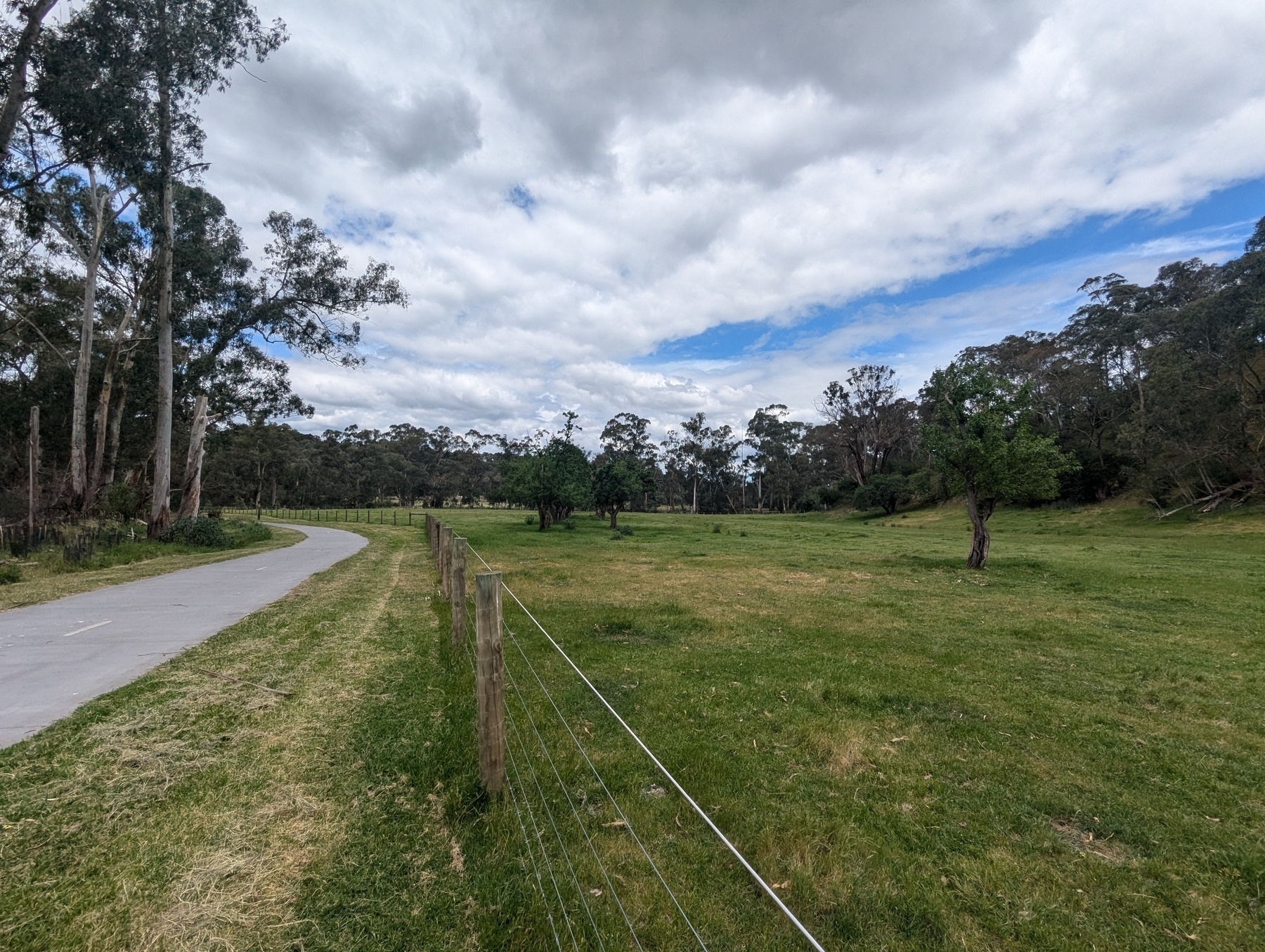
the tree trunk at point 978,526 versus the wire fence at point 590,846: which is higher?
the tree trunk at point 978,526

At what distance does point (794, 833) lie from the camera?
11.4 feet

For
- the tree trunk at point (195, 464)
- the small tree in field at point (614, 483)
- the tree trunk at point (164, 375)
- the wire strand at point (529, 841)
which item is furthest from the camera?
the small tree in field at point (614, 483)

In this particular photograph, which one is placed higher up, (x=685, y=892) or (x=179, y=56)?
(x=179, y=56)

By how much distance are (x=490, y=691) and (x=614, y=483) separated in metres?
32.6

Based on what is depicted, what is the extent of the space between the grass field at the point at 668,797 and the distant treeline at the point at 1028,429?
12.2 meters

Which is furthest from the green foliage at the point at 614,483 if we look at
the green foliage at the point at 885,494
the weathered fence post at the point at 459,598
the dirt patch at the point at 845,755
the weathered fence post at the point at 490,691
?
the weathered fence post at the point at 490,691

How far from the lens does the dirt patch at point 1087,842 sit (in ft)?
11.0

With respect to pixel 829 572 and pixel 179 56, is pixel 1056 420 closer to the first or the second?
pixel 829 572

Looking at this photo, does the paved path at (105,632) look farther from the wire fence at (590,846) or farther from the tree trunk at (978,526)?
the tree trunk at (978,526)

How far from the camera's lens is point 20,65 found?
446 inches

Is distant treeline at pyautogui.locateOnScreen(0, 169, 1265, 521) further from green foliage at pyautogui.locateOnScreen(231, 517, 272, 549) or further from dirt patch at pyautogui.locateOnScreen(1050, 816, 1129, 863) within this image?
dirt patch at pyautogui.locateOnScreen(1050, 816, 1129, 863)

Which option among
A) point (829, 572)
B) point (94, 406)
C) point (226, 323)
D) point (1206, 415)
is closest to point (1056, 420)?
point (1206, 415)

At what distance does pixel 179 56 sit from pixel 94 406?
2168cm

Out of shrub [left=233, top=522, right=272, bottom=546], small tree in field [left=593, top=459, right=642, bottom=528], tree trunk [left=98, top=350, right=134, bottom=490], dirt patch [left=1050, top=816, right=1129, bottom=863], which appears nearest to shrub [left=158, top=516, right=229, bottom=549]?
shrub [left=233, top=522, right=272, bottom=546]
